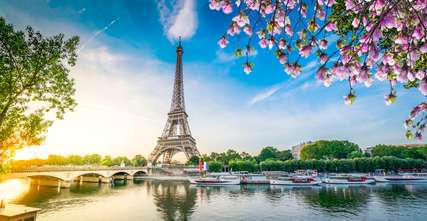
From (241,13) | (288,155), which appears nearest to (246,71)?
(241,13)

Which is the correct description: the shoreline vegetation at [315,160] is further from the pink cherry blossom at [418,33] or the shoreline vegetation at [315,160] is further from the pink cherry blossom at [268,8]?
the pink cherry blossom at [418,33]

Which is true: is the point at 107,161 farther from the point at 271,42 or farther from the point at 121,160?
the point at 271,42

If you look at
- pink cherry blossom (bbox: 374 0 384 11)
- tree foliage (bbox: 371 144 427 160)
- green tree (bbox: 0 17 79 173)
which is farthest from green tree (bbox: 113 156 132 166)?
pink cherry blossom (bbox: 374 0 384 11)

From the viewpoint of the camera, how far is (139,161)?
345 ft

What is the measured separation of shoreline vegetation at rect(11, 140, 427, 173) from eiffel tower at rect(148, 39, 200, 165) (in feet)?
23.6

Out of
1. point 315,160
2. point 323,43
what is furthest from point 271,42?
point 315,160

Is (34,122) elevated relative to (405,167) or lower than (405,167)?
elevated

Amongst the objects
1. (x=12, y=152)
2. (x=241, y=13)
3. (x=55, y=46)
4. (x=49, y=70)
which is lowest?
(x=12, y=152)

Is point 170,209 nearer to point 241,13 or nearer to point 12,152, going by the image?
point 12,152

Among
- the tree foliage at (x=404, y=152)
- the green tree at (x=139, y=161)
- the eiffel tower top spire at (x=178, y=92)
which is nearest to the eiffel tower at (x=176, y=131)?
the eiffel tower top spire at (x=178, y=92)

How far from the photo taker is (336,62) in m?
2.98

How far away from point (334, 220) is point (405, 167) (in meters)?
62.4

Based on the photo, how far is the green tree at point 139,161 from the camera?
101m

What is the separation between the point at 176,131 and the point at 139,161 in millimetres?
38069
